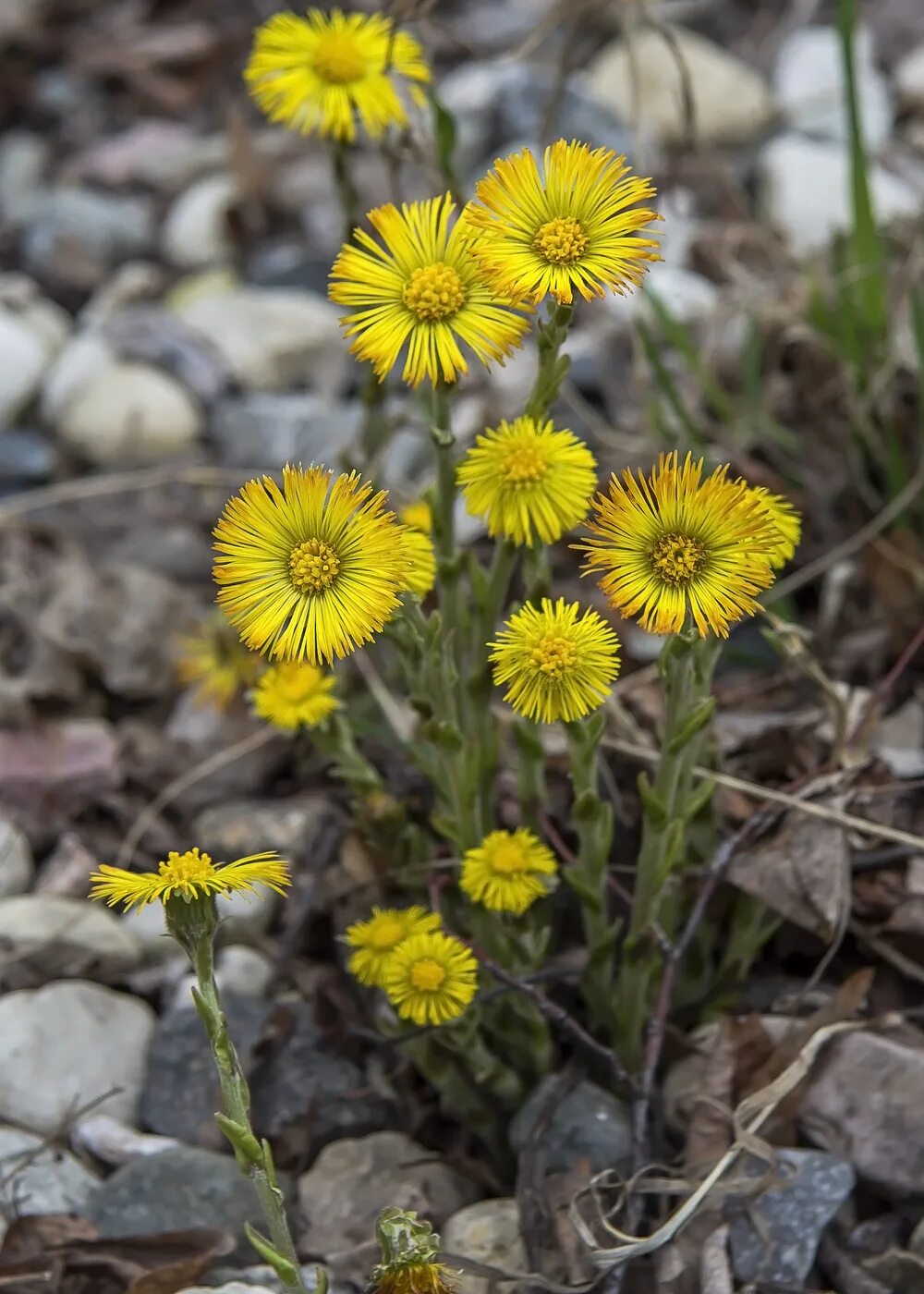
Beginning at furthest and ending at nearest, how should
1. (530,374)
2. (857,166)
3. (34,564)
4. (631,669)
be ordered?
(530,374) < (34,564) < (857,166) < (631,669)

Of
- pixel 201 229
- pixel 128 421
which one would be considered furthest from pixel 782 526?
pixel 201 229

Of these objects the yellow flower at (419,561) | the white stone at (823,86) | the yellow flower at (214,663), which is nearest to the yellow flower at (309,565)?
the yellow flower at (419,561)

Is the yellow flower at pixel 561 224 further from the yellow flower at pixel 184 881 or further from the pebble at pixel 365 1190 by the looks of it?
the pebble at pixel 365 1190

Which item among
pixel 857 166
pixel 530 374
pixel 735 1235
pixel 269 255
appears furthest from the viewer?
pixel 269 255

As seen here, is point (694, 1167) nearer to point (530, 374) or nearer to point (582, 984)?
point (582, 984)

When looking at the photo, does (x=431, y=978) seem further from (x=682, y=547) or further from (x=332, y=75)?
(x=332, y=75)

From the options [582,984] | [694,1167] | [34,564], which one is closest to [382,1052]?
[582,984]
